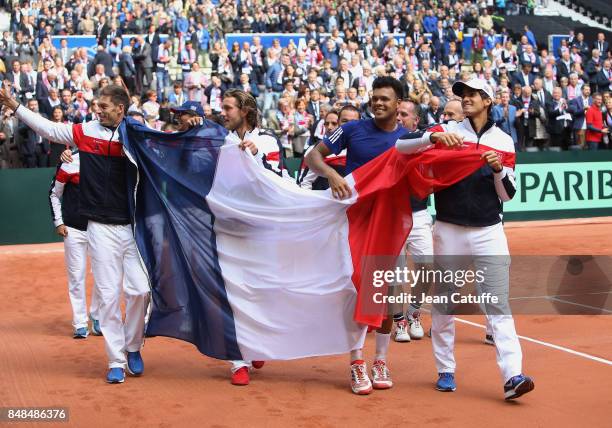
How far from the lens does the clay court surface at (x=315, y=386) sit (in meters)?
6.66

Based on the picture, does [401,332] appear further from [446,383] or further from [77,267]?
[77,267]

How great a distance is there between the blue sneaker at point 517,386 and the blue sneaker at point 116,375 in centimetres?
313

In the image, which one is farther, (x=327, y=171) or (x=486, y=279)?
(x=327, y=171)

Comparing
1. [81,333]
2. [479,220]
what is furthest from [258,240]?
[81,333]

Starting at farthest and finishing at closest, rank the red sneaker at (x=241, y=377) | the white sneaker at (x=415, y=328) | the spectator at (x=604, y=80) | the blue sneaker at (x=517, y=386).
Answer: the spectator at (x=604, y=80)
the white sneaker at (x=415, y=328)
the red sneaker at (x=241, y=377)
the blue sneaker at (x=517, y=386)

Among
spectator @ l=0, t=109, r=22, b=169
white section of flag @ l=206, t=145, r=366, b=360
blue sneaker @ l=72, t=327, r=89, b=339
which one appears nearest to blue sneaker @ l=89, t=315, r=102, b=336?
blue sneaker @ l=72, t=327, r=89, b=339

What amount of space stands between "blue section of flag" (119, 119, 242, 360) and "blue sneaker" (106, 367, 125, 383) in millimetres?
400

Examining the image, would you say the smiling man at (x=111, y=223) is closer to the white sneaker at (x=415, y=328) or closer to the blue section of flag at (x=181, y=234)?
the blue section of flag at (x=181, y=234)

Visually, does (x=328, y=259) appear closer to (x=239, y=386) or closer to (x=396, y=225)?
(x=396, y=225)

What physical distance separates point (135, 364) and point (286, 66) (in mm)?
15757

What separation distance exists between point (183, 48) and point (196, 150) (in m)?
16.6

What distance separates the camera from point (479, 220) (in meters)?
7.12

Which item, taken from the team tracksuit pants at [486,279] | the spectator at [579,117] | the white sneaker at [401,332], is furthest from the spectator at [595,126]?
the team tracksuit pants at [486,279]

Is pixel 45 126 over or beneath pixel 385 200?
over
